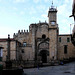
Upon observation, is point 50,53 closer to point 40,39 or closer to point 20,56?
point 40,39

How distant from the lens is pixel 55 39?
41406 millimetres

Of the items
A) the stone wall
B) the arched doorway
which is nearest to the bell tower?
the stone wall

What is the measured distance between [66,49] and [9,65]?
25.8m

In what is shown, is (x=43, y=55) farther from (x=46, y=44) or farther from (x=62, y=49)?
(x=62, y=49)

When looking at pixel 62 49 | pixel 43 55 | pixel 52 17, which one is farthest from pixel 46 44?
pixel 52 17

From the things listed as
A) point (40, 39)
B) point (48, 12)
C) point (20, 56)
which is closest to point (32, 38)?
point (40, 39)

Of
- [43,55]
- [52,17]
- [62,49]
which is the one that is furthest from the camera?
[62,49]

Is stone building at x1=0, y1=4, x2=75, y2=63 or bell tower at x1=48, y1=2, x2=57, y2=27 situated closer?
stone building at x1=0, y1=4, x2=75, y2=63

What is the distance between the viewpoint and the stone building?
136 feet

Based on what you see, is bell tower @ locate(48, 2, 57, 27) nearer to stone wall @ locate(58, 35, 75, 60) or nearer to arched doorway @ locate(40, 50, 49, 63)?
stone wall @ locate(58, 35, 75, 60)

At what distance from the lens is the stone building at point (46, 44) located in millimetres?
41312

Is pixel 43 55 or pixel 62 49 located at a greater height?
pixel 62 49

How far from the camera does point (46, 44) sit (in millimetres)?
41938

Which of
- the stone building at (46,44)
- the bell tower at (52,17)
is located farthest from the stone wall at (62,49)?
the bell tower at (52,17)
